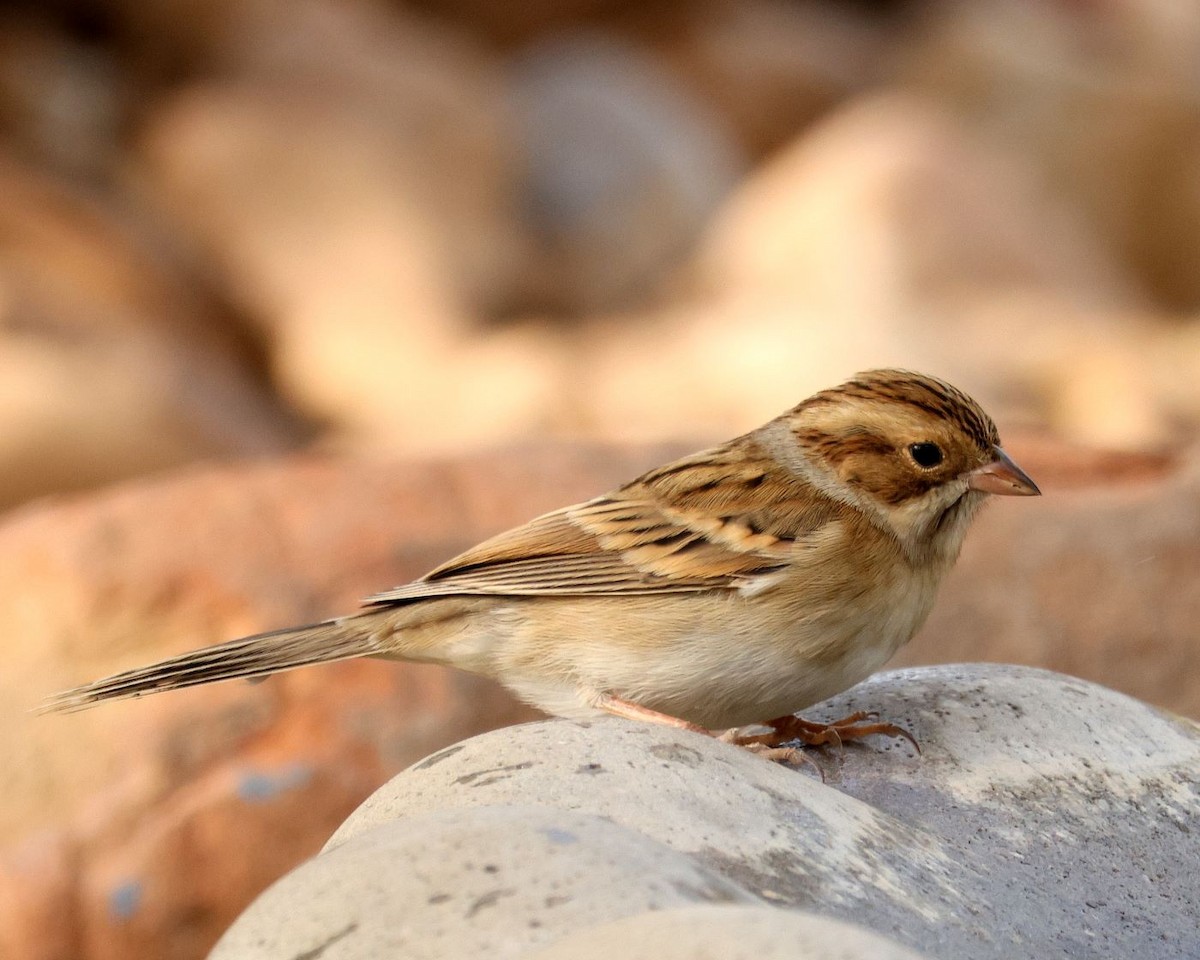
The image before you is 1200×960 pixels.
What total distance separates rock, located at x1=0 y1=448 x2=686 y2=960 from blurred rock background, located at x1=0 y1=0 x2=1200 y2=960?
0.05 feet

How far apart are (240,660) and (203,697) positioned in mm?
1571

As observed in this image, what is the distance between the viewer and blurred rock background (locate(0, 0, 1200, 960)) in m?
5.19

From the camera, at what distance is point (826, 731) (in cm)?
357

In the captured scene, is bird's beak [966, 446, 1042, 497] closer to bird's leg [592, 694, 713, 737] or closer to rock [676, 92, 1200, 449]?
bird's leg [592, 694, 713, 737]

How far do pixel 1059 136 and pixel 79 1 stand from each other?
9039 mm

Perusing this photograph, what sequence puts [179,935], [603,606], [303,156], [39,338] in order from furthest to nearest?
[303,156], [39,338], [179,935], [603,606]

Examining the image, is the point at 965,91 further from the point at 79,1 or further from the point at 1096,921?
the point at 1096,921

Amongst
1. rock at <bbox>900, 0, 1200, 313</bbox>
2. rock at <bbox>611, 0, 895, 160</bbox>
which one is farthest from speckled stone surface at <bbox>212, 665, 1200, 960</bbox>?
rock at <bbox>611, 0, 895, 160</bbox>

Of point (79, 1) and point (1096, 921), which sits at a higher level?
point (79, 1)

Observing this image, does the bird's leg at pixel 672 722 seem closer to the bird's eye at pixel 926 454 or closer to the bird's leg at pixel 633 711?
the bird's leg at pixel 633 711

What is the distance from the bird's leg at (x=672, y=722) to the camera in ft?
11.3

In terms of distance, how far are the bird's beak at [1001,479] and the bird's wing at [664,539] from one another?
1.07 feet

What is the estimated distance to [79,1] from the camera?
47.8 feet

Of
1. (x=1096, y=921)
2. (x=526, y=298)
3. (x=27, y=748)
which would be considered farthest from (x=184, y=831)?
(x=526, y=298)
